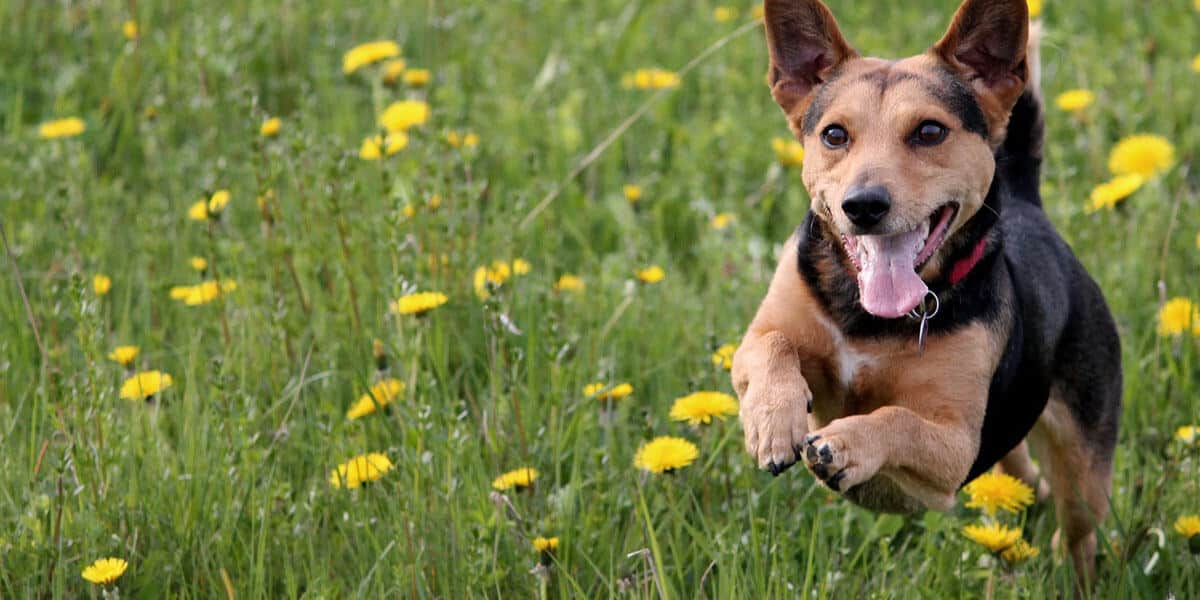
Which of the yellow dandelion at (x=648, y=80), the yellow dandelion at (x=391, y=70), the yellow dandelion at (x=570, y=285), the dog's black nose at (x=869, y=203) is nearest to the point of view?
the dog's black nose at (x=869, y=203)

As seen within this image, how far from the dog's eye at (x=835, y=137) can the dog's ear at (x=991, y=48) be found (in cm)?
38

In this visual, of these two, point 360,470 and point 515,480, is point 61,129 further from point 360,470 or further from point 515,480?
point 515,480

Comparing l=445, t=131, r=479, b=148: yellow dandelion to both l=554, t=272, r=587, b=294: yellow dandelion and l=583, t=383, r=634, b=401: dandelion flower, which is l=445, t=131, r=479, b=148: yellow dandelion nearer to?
l=554, t=272, r=587, b=294: yellow dandelion

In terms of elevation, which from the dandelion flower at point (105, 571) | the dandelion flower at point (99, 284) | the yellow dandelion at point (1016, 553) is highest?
the dandelion flower at point (99, 284)

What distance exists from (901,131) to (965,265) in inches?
15.8

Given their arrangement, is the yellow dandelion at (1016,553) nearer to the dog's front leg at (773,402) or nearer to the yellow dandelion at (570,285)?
the dog's front leg at (773,402)

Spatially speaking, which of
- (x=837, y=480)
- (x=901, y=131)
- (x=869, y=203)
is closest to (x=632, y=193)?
(x=901, y=131)

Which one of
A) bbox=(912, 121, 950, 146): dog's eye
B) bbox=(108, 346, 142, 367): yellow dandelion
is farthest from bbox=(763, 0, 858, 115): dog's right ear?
bbox=(108, 346, 142, 367): yellow dandelion

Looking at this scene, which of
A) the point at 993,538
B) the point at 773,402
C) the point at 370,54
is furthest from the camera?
the point at 370,54

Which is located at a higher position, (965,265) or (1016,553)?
(965,265)

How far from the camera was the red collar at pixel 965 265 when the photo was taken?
381 centimetres

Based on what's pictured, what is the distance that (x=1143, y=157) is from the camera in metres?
6.00

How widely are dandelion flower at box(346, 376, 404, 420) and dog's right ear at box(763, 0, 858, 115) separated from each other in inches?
58.3

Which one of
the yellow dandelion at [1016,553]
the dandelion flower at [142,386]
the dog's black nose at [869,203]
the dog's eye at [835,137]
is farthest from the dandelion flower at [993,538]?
the dandelion flower at [142,386]
